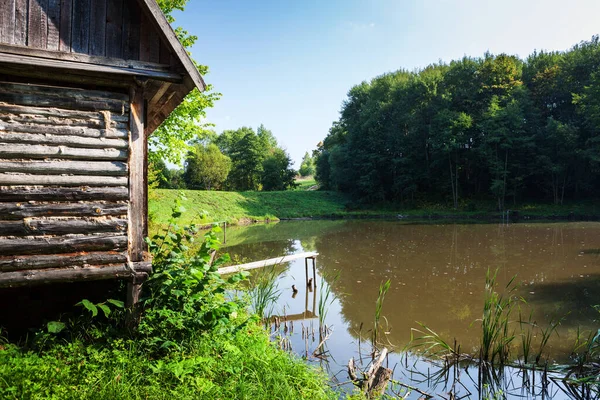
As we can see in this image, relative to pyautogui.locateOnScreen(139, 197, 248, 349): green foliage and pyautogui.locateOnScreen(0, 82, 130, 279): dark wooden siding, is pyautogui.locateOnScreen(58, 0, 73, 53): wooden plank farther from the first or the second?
pyautogui.locateOnScreen(139, 197, 248, 349): green foliage

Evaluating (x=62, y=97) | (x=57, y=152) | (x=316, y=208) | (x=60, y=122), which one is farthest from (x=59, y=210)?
(x=316, y=208)

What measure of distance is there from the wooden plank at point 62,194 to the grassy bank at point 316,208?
23071 mm

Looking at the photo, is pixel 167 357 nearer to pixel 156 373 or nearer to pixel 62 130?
pixel 156 373

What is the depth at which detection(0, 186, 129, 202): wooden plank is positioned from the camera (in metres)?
4.32

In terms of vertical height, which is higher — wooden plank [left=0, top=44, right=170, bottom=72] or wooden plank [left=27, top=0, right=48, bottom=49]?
wooden plank [left=27, top=0, right=48, bottom=49]

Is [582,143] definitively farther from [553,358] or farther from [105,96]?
[105,96]

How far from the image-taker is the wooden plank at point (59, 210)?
429 cm

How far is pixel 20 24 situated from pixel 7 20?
0.12 m

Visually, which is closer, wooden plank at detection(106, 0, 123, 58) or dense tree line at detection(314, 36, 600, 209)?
wooden plank at detection(106, 0, 123, 58)

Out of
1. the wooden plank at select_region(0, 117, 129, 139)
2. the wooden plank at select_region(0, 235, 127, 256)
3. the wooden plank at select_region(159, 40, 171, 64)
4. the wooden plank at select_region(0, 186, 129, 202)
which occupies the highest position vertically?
the wooden plank at select_region(159, 40, 171, 64)

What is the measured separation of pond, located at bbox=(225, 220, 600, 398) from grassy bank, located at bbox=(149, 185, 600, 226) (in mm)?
11176

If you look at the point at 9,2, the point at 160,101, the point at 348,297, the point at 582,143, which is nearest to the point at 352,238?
the point at 348,297

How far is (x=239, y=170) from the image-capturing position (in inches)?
1921

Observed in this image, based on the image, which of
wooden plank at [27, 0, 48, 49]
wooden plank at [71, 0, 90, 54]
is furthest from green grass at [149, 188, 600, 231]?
wooden plank at [27, 0, 48, 49]
